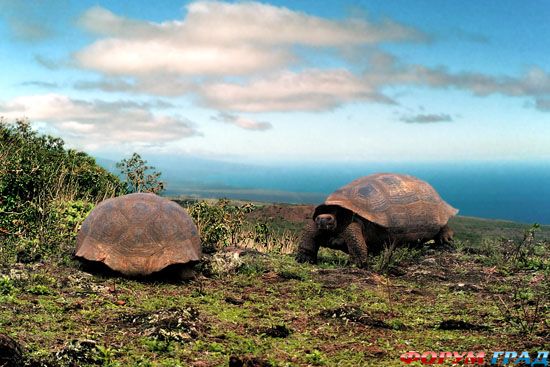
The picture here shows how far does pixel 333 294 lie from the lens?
31.1 feet

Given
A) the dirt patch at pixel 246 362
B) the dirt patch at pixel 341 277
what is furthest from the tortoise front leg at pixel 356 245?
the dirt patch at pixel 246 362

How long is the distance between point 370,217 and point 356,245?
2.21ft

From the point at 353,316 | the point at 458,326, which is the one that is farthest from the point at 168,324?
the point at 458,326

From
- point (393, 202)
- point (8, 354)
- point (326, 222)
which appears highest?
point (393, 202)

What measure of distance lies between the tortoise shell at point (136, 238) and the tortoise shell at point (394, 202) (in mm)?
4069

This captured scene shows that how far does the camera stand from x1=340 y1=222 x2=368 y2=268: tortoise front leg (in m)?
12.4

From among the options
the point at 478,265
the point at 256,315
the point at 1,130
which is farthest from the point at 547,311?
the point at 1,130

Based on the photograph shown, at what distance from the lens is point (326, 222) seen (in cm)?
1253

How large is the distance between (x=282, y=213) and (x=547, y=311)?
82.2 feet

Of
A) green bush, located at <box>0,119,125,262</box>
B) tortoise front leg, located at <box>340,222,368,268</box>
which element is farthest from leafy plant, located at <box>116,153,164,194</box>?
tortoise front leg, located at <box>340,222,368,268</box>

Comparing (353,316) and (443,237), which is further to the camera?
(443,237)

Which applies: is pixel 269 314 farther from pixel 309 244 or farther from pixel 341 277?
pixel 309 244

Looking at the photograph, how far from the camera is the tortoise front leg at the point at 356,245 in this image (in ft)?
40.7

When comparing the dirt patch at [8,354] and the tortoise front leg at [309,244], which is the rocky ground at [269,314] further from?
the tortoise front leg at [309,244]
